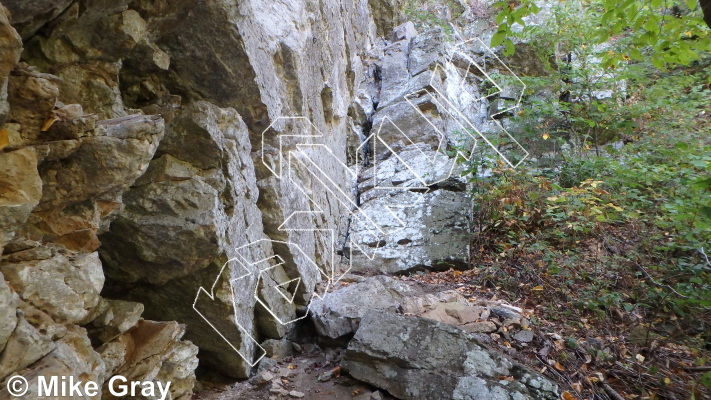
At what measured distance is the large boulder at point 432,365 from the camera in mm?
3793

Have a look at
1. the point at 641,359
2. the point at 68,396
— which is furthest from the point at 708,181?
the point at 68,396

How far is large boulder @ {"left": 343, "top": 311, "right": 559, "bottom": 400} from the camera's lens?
3.79 meters

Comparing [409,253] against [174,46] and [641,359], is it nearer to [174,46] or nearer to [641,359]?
[641,359]

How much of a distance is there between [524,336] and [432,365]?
1159 mm

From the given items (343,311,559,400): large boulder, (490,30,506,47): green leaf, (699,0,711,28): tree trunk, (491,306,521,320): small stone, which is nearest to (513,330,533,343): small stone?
(491,306,521,320): small stone

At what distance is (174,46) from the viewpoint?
4020 mm

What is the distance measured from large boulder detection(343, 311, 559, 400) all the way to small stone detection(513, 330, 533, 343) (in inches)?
23.9

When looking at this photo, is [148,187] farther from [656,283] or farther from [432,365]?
[656,283]

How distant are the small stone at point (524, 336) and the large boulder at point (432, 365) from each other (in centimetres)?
61

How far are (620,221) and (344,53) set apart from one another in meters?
6.11

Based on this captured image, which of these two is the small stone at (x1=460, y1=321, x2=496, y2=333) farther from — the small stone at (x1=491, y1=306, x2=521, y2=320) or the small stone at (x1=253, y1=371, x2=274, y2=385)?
the small stone at (x1=253, y1=371, x2=274, y2=385)
